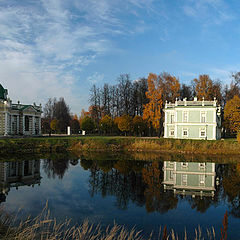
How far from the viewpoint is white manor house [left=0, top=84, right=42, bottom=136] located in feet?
117

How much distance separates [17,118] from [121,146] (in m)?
18.3

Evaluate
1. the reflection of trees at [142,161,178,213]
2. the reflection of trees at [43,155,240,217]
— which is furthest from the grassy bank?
the reflection of trees at [142,161,178,213]

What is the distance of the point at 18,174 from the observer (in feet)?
57.9

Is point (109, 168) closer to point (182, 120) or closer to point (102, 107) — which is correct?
point (182, 120)

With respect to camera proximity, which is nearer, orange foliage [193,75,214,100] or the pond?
the pond

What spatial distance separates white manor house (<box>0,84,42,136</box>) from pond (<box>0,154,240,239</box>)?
15726mm

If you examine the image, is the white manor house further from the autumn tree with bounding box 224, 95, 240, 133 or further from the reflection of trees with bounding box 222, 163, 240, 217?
the autumn tree with bounding box 224, 95, 240, 133

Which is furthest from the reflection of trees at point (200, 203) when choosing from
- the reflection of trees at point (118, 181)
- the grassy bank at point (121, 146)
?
the grassy bank at point (121, 146)

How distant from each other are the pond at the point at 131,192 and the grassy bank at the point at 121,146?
6.39m

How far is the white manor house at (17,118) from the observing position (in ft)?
117

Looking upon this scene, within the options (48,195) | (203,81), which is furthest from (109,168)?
(203,81)

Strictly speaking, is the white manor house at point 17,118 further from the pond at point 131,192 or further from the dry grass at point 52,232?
the dry grass at point 52,232

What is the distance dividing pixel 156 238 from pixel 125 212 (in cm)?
250

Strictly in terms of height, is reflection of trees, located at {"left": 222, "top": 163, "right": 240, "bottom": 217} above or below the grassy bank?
below
